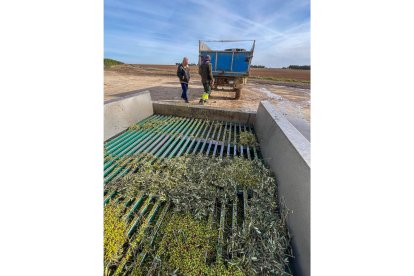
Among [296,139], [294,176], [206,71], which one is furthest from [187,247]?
[206,71]

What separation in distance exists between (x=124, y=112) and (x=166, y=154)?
1541 millimetres

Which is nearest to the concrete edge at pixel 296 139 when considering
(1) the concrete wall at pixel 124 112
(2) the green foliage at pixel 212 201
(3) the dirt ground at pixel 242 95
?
(3) the dirt ground at pixel 242 95

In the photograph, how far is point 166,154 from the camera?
3096mm

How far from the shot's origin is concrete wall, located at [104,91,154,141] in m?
3.49

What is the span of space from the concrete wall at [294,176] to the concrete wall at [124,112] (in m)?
2.76

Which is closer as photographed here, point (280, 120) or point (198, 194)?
point (198, 194)

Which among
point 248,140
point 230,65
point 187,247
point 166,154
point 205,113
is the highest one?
point 230,65

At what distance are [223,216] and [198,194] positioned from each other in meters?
0.40

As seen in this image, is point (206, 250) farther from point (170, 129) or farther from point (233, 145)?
point (170, 129)

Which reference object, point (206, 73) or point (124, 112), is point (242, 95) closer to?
point (206, 73)

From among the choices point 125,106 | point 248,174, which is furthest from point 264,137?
point 125,106

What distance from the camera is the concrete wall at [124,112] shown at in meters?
3.49

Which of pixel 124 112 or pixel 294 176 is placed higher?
pixel 124 112

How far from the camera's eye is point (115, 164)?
2.69 meters
